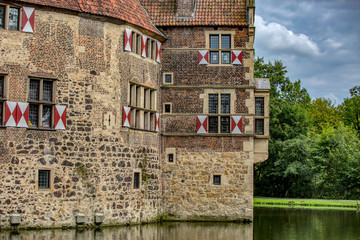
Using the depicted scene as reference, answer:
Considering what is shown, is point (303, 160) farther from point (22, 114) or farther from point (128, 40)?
point (22, 114)

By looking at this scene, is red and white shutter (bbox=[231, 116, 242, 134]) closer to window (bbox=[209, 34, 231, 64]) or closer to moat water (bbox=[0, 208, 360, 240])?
window (bbox=[209, 34, 231, 64])

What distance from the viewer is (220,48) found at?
2680 centimetres

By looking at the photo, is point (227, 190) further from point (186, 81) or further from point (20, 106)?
point (20, 106)

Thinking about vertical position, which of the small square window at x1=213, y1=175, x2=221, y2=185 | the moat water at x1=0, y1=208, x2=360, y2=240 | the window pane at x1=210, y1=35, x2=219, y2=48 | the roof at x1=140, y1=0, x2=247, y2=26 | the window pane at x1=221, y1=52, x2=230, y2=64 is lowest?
the moat water at x1=0, y1=208, x2=360, y2=240

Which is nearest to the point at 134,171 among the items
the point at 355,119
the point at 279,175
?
the point at 279,175

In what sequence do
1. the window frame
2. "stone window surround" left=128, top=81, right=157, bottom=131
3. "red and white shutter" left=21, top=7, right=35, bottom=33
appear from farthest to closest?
1. the window frame
2. "stone window surround" left=128, top=81, right=157, bottom=131
3. "red and white shutter" left=21, top=7, right=35, bottom=33

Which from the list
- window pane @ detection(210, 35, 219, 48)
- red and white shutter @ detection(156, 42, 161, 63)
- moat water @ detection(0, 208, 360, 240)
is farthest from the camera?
window pane @ detection(210, 35, 219, 48)

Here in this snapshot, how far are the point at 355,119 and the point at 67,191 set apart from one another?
43433 millimetres

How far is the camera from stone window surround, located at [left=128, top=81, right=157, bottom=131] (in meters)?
23.7

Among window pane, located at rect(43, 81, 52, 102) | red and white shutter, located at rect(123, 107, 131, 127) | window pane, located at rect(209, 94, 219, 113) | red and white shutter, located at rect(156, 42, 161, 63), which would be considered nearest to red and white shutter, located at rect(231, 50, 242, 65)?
window pane, located at rect(209, 94, 219, 113)

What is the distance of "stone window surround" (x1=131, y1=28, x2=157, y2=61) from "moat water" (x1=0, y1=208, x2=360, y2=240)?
706 cm

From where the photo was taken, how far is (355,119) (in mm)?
58688

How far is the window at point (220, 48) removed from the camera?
26.8m

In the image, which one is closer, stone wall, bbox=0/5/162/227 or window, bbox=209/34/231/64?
stone wall, bbox=0/5/162/227
